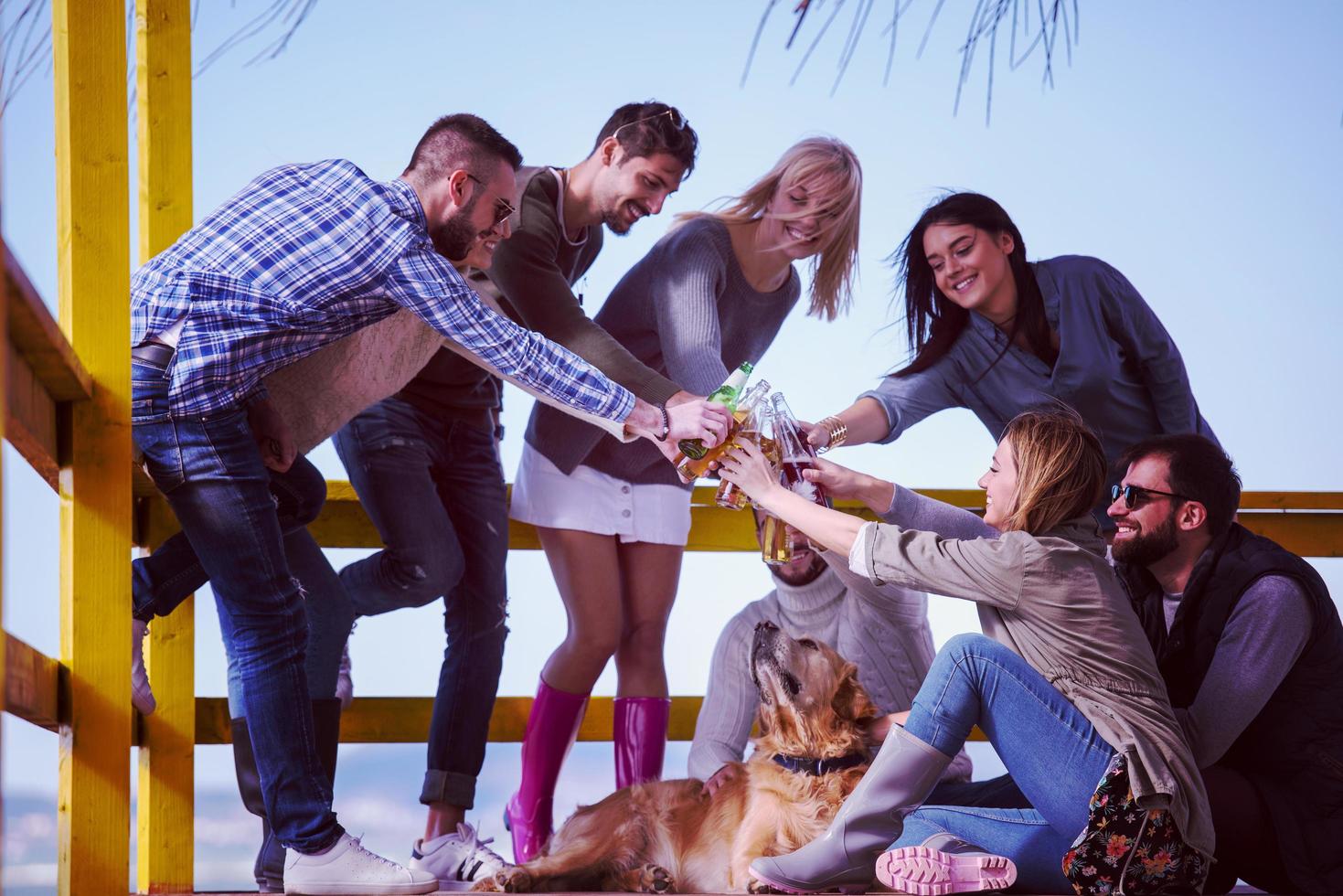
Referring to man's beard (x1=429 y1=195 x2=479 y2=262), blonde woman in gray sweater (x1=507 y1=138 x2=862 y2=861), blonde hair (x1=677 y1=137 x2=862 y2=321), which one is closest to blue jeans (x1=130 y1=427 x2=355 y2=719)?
man's beard (x1=429 y1=195 x2=479 y2=262)

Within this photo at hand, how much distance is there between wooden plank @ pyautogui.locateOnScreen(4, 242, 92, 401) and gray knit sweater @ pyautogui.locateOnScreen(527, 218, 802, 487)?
1198 millimetres

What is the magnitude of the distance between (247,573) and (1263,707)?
1618 millimetres

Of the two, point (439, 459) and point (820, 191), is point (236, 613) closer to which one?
point (439, 459)

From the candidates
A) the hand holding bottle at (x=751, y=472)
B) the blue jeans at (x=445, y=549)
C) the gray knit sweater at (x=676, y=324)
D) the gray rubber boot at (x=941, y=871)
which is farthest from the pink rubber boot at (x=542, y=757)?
the gray rubber boot at (x=941, y=871)

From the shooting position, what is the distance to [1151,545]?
6.94ft

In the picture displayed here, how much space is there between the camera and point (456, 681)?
7.93 ft

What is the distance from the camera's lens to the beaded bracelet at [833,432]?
2469mm

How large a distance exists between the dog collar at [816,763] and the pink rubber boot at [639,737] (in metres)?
0.40

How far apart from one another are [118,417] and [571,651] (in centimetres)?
124

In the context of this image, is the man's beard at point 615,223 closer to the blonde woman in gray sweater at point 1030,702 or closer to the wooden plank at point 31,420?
the blonde woman in gray sweater at point 1030,702

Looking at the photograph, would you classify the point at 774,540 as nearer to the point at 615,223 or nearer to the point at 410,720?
the point at 615,223

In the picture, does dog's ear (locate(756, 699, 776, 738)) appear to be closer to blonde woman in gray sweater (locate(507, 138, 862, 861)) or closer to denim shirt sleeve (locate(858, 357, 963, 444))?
blonde woman in gray sweater (locate(507, 138, 862, 861))

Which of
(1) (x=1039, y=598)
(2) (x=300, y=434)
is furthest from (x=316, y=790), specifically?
(1) (x=1039, y=598)

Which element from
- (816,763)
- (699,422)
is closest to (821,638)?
(816,763)
